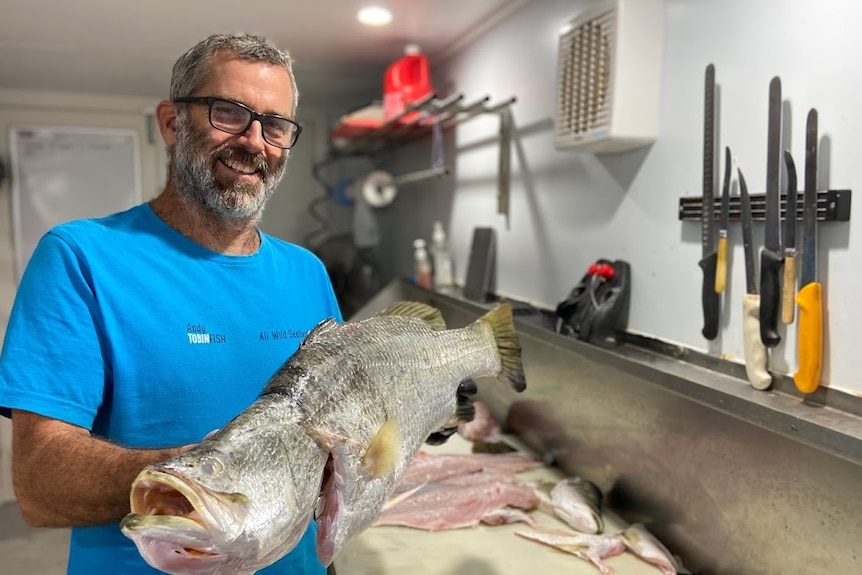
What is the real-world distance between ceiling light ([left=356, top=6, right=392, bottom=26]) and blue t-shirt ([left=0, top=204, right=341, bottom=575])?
1.76 meters

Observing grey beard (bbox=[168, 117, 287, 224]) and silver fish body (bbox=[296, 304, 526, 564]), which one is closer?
silver fish body (bbox=[296, 304, 526, 564])

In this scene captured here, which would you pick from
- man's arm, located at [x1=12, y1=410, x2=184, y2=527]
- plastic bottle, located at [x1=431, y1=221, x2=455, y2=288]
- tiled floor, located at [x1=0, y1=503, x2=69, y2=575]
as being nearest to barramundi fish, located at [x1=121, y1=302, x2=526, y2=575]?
man's arm, located at [x1=12, y1=410, x2=184, y2=527]

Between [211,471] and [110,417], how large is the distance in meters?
0.42

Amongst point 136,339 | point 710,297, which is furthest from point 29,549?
point 710,297

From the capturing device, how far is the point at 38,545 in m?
2.94

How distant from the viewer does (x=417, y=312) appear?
1110mm

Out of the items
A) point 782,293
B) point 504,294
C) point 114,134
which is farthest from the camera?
point 114,134

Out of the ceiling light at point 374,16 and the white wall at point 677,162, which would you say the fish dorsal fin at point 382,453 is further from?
the ceiling light at point 374,16

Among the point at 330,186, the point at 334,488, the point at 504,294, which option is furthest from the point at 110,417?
the point at 330,186

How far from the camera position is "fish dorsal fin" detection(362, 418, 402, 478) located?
759 mm

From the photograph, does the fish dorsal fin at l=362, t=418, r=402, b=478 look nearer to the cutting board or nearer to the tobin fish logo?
the tobin fish logo

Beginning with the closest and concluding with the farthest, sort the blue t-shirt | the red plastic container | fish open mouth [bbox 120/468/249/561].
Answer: fish open mouth [bbox 120/468/249/561], the blue t-shirt, the red plastic container

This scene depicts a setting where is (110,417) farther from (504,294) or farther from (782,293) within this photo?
(504,294)

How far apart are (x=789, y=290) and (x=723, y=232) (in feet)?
0.75
